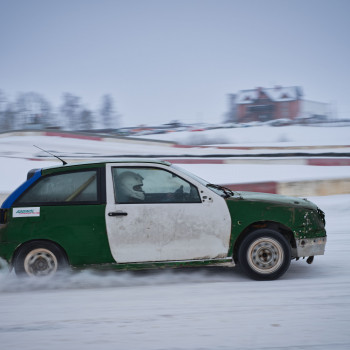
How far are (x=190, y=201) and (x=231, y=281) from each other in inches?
42.5

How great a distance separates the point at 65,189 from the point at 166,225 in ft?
4.17

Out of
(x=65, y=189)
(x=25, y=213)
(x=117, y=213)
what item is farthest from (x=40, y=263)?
(x=117, y=213)

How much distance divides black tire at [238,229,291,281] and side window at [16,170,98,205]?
1.86 m

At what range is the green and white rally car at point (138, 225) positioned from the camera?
16.0 feet

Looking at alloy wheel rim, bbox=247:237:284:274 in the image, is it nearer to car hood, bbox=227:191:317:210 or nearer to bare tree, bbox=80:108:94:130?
car hood, bbox=227:191:317:210

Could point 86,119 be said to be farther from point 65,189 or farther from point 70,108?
point 65,189

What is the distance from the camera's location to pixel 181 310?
4.08 m

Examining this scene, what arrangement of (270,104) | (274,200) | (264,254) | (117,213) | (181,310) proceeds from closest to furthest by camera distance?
(181,310) → (117,213) → (264,254) → (274,200) → (270,104)

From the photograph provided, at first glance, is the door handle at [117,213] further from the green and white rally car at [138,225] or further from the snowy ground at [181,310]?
the snowy ground at [181,310]

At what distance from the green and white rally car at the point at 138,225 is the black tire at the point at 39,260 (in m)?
0.01

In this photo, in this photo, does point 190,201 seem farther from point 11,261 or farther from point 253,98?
point 253,98

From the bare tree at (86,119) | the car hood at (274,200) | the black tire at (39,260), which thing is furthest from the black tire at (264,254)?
the bare tree at (86,119)

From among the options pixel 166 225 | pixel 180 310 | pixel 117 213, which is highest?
pixel 117 213

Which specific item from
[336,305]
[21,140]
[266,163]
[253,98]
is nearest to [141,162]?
[336,305]
